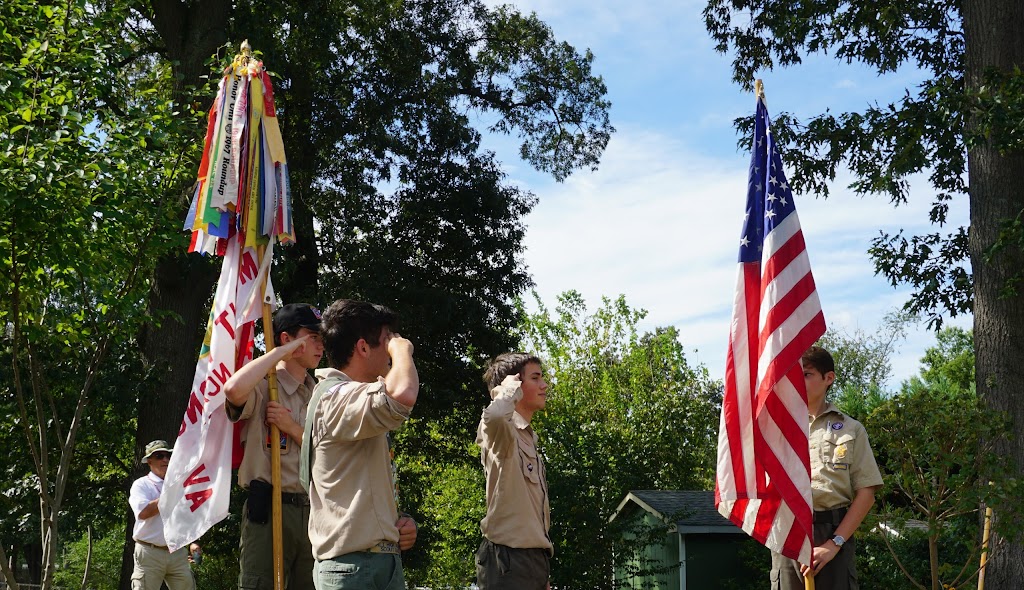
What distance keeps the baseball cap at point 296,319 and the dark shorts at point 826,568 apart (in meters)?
2.77

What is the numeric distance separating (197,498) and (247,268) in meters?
1.24

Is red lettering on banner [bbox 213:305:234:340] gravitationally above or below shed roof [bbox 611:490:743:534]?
above

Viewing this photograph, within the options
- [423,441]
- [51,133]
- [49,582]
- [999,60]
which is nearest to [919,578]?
[999,60]

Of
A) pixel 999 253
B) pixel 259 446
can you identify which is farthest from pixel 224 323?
pixel 999 253

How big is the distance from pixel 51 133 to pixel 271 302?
453 centimetres

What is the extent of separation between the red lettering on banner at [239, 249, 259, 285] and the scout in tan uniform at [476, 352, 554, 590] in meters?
1.47

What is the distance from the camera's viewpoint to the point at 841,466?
5789 mm

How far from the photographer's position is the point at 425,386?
1900 centimetres

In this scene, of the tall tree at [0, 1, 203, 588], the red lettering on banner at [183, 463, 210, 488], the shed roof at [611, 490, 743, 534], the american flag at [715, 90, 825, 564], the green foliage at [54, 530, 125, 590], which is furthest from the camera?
the green foliage at [54, 530, 125, 590]

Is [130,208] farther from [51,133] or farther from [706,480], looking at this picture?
[706,480]

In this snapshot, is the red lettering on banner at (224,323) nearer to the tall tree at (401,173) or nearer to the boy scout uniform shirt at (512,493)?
the boy scout uniform shirt at (512,493)

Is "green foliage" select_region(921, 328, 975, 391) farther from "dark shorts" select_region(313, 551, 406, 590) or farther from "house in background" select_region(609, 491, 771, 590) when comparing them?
"dark shorts" select_region(313, 551, 406, 590)

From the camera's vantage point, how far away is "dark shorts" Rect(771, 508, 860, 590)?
559cm

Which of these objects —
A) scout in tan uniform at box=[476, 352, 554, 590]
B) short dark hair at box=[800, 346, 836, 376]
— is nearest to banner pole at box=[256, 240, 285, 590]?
scout in tan uniform at box=[476, 352, 554, 590]
